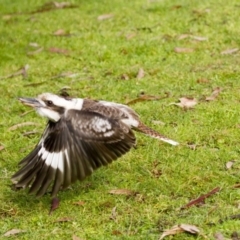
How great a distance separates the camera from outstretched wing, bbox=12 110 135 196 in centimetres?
607

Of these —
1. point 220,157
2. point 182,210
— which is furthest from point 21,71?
point 182,210

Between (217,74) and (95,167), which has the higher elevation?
(95,167)

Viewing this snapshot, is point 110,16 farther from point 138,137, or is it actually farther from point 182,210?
point 182,210

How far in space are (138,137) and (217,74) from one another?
1.77 m

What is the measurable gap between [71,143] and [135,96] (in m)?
2.53

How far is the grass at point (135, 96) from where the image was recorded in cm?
603

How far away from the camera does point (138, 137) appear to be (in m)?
7.47

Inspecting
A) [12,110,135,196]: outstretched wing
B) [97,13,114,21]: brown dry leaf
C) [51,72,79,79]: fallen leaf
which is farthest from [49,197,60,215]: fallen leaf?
[97,13,114,21]: brown dry leaf

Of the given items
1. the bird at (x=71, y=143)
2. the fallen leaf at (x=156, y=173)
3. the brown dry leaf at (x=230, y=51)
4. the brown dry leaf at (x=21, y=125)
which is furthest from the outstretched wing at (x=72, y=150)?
the brown dry leaf at (x=230, y=51)

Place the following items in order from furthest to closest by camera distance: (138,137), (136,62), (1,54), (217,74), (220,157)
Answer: (1,54) → (136,62) → (217,74) → (138,137) → (220,157)

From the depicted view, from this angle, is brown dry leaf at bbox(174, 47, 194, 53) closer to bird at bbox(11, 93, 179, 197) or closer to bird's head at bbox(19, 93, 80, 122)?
bird at bbox(11, 93, 179, 197)

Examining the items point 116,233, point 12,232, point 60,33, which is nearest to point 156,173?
point 116,233

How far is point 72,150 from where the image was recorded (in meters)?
6.16

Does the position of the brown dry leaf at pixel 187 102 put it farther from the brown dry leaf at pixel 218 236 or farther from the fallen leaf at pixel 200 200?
the brown dry leaf at pixel 218 236
